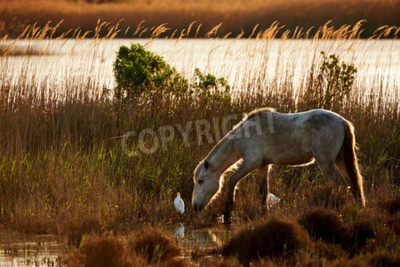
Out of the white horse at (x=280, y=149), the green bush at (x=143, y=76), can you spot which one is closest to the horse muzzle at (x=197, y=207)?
the white horse at (x=280, y=149)

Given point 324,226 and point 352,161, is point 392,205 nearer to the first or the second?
point 352,161

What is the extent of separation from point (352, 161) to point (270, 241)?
2.47 metres

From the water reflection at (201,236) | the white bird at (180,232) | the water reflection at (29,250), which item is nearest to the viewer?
the water reflection at (29,250)

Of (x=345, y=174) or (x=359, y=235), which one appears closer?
(x=359, y=235)

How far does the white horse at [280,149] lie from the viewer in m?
9.88

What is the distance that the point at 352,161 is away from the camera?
9.90 m

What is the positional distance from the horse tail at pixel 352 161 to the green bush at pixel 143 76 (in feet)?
14.7

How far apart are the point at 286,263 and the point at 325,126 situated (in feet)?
9.20

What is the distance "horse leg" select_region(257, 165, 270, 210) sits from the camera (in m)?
10.4

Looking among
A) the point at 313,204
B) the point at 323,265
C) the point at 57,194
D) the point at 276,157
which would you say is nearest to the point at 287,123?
the point at 276,157

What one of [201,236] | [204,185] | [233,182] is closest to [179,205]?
[204,185]

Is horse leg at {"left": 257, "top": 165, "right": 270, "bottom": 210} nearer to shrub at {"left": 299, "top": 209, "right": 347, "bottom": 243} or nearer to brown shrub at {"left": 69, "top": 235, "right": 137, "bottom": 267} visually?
shrub at {"left": 299, "top": 209, "right": 347, "bottom": 243}

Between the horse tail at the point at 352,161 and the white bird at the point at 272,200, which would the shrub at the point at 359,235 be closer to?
the horse tail at the point at 352,161

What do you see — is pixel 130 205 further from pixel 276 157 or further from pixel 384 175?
pixel 384 175
